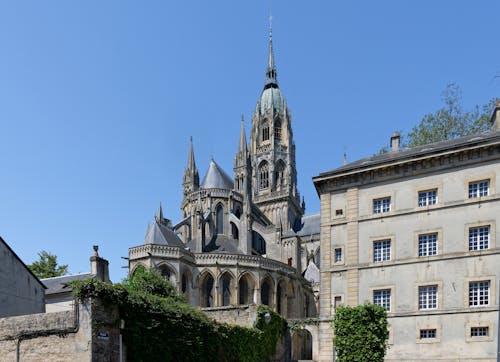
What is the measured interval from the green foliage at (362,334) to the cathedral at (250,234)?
21324 millimetres

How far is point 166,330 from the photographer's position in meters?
17.5

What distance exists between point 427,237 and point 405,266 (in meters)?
2.10

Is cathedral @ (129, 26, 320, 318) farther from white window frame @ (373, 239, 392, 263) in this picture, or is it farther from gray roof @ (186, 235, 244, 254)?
white window frame @ (373, 239, 392, 263)

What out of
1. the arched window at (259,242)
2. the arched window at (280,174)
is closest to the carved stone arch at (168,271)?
the arched window at (259,242)

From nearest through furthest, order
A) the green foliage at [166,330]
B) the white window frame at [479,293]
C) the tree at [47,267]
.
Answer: the green foliage at [166,330]
the white window frame at [479,293]
the tree at [47,267]

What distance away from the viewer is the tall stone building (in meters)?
27.3

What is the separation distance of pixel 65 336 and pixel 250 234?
153ft

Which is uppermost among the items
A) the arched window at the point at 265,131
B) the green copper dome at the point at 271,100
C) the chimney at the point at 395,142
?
the green copper dome at the point at 271,100

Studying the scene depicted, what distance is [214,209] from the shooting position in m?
67.4

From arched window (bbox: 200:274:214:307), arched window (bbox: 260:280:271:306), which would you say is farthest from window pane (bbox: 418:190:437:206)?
arched window (bbox: 260:280:271:306)

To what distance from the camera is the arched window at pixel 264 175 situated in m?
89.1

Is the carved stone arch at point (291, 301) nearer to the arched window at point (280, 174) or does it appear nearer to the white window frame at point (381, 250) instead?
the white window frame at point (381, 250)

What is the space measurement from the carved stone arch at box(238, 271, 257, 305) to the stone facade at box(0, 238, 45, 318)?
29.2 metres

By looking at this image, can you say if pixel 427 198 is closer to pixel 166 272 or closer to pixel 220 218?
pixel 166 272
